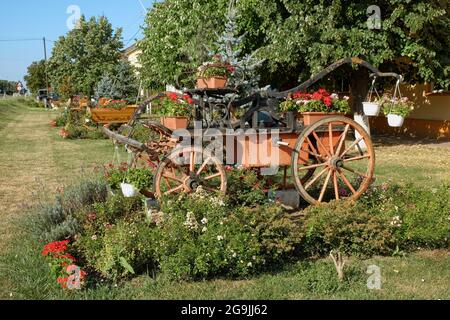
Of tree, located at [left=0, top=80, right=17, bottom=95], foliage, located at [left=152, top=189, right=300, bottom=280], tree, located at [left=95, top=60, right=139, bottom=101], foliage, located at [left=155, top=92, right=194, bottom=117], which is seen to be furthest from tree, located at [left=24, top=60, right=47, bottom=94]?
foliage, located at [left=152, top=189, right=300, bottom=280]

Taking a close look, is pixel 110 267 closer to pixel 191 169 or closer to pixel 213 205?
pixel 213 205

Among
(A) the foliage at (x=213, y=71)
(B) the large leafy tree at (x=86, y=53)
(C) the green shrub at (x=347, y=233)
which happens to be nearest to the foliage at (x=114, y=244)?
(C) the green shrub at (x=347, y=233)

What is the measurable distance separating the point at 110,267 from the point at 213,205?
43.0 inches

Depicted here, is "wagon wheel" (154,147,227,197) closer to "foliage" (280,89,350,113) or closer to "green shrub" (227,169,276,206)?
"green shrub" (227,169,276,206)

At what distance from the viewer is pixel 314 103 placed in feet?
19.1

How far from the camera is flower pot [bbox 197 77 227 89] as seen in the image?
5629 millimetres

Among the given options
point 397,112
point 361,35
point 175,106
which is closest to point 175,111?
point 175,106

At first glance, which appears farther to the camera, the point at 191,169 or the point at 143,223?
the point at 191,169

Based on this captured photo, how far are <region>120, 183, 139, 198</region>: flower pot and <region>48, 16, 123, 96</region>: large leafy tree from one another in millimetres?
33392
